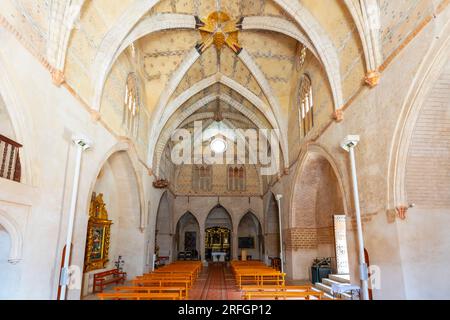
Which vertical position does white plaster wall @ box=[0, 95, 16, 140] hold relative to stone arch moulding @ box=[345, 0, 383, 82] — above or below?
below

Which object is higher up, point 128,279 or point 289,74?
point 289,74

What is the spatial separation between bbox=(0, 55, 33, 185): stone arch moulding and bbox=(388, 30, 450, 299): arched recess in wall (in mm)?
7956

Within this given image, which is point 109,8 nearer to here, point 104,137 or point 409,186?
point 104,137

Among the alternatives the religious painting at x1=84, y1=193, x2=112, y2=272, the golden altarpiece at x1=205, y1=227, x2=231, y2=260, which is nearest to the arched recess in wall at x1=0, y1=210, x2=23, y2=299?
the religious painting at x1=84, y1=193, x2=112, y2=272

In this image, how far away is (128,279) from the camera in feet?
49.0

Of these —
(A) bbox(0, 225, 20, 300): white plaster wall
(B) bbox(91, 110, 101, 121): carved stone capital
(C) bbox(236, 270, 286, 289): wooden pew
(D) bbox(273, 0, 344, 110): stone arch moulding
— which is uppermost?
(D) bbox(273, 0, 344, 110): stone arch moulding

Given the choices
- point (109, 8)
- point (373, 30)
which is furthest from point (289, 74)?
point (109, 8)

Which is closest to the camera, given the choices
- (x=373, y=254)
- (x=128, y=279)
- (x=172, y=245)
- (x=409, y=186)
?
(x=409, y=186)

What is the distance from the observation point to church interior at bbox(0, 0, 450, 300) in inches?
255

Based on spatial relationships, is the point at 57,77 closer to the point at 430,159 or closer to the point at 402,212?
the point at 402,212

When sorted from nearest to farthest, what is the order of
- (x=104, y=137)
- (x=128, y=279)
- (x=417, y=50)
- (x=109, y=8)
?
(x=417, y=50)
(x=109, y=8)
(x=104, y=137)
(x=128, y=279)

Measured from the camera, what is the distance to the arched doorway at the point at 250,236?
26969 mm

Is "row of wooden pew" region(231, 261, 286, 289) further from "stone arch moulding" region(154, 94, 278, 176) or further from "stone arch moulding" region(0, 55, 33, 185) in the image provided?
"stone arch moulding" region(154, 94, 278, 176)

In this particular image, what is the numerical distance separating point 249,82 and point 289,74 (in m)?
2.23
